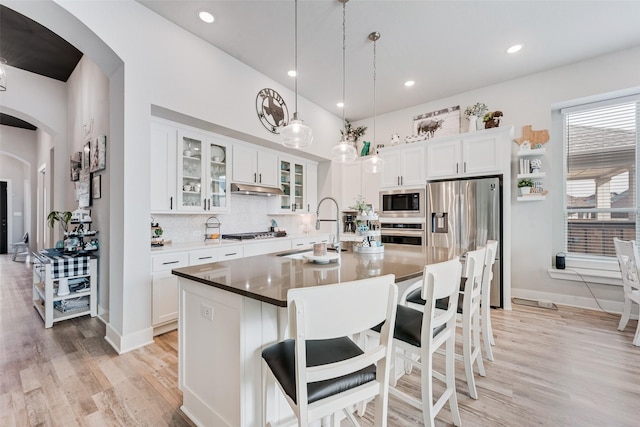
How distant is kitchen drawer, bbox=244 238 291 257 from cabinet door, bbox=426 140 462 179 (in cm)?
254

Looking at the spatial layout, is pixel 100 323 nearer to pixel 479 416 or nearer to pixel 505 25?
pixel 479 416

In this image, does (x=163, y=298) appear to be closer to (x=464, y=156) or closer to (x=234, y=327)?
(x=234, y=327)

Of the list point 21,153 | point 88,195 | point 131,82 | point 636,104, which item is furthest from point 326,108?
point 21,153

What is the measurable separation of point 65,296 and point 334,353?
3.48 meters

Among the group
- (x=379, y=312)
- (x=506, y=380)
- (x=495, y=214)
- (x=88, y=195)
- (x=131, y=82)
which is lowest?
(x=506, y=380)

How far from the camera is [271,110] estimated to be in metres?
3.91

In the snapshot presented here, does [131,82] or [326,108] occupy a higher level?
[326,108]

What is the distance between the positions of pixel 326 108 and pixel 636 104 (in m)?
4.31

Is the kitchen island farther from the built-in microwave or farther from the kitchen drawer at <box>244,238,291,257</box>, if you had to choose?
the built-in microwave

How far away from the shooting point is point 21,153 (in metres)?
6.23

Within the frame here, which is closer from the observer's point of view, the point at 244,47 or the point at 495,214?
the point at 244,47

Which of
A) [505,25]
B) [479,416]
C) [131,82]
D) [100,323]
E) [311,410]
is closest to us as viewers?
[311,410]

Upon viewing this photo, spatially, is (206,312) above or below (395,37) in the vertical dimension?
below

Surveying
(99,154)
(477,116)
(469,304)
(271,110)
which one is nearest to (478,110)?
(477,116)
